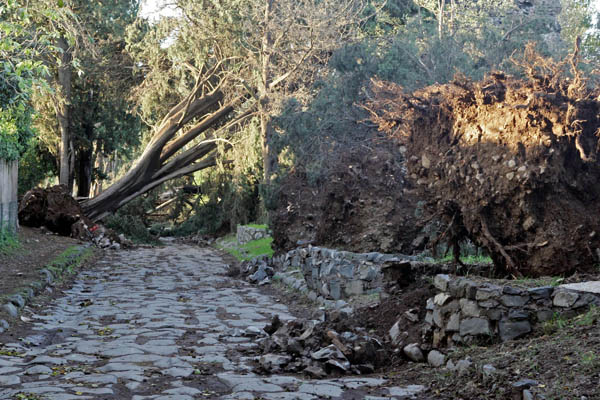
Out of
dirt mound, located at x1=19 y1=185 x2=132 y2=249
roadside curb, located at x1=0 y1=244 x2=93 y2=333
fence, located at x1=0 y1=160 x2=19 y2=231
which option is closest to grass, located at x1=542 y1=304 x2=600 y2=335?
roadside curb, located at x1=0 y1=244 x2=93 y2=333

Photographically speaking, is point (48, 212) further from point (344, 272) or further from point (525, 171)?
point (525, 171)

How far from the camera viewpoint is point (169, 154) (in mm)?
25750

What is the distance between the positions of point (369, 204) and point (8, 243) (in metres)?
8.99

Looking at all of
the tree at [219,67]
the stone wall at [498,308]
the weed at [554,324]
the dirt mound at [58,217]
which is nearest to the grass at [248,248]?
the tree at [219,67]

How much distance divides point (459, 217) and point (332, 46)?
35.7ft

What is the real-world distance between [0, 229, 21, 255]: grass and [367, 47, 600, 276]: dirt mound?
35.0 feet

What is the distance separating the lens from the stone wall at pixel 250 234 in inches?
774

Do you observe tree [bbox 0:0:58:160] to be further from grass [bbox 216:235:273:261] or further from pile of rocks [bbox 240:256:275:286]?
grass [bbox 216:235:273:261]

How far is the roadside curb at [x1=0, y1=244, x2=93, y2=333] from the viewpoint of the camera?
7873 millimetres

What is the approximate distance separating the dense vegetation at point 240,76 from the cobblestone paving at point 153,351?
3.71 meters

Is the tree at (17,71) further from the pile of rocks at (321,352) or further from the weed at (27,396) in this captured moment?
the pile of rocks at (321,352)

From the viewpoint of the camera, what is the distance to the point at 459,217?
717 centimetres

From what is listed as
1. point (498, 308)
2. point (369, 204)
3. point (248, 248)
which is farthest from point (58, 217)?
point (498, 308)

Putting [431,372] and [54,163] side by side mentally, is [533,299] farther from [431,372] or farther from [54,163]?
[54,163]
